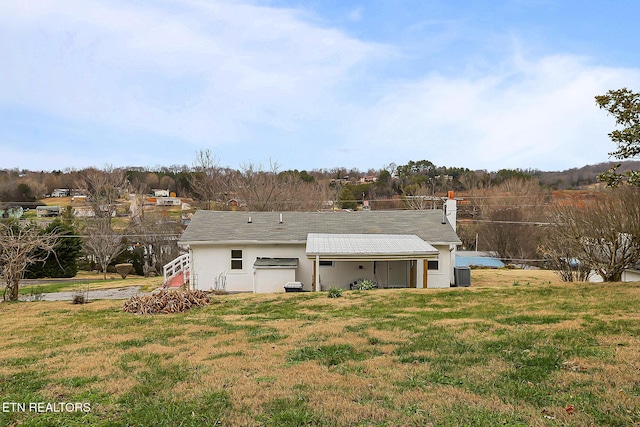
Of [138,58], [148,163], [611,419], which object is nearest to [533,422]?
[611,419]

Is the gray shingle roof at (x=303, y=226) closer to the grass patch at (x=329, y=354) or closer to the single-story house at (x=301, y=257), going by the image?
the single-story house at (x=301, y=257)

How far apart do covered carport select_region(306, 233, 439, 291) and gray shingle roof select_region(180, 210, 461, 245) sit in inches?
40.2

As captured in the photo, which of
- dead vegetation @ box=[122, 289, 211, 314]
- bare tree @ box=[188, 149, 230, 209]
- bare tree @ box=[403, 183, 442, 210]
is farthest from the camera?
bare tree @ box=[403, 183, 442, 210]

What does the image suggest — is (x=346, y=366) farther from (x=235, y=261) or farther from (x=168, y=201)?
(x=168, y=201)

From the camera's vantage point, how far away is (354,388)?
4832 mm

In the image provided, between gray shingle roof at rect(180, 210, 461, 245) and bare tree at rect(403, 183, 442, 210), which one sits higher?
bare tree at rect(403, 183, 442, 210)

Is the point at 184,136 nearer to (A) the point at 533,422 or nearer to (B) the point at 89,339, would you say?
(B) the point at 89,339

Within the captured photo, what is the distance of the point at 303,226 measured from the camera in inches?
806

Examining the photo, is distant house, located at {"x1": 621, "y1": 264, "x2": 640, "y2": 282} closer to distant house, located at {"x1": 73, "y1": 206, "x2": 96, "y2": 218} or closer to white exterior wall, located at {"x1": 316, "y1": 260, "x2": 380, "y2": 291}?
white exterior wall, located at {"x1": 316, "y1": 260, "x2": 380, "y2": 291}

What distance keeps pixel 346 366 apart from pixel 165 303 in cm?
826

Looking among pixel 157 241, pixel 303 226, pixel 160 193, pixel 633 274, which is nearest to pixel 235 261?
pixel 303 226
